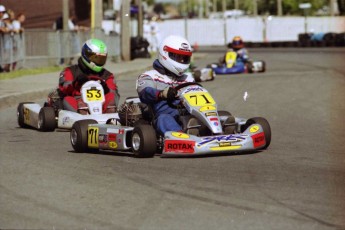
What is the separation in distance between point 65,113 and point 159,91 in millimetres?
2637

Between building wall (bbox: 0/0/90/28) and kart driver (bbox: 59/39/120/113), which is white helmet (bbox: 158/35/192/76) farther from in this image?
building wall (bbox: 0/0/90/28)

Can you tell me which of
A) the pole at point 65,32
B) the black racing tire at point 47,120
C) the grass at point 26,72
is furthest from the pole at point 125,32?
the black racing tire at point 47,120

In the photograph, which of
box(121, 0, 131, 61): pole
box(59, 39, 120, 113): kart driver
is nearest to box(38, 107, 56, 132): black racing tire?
box(59, 39, 120, 113): kart driver

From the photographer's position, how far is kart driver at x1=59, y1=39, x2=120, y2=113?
12500 mm

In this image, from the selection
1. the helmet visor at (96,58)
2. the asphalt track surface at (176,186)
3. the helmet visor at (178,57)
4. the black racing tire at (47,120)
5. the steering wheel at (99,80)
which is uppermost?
the helmet visor at (178,57)

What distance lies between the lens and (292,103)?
1597 cm

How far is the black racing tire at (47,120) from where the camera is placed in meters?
12.1

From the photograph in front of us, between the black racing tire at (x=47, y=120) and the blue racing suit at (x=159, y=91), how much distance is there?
2263 mm

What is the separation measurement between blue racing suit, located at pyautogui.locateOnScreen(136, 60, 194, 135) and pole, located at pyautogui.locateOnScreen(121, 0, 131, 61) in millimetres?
20733

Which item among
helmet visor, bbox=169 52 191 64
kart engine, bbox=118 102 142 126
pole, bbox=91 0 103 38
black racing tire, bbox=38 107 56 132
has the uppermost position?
pole, bbox=91 0 103 38

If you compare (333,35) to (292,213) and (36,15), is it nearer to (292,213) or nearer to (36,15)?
(36,15)

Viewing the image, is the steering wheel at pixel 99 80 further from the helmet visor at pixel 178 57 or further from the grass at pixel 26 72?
the grass at pixel 26 72

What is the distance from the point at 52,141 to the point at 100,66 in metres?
1.87

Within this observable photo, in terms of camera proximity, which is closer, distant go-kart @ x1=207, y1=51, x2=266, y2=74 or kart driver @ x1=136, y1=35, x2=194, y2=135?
kart driver @ x1=136, y1=35, x2=194, y2=135
